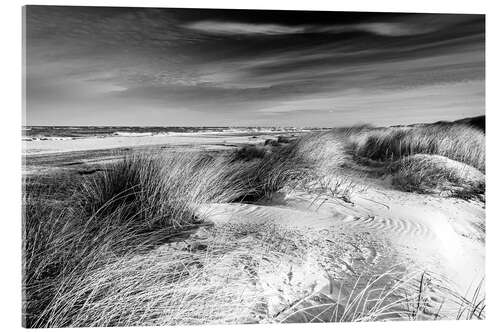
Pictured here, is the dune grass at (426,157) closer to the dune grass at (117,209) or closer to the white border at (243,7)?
the white border at (243,7)

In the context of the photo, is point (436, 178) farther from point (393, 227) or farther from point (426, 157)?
point (393, 227)

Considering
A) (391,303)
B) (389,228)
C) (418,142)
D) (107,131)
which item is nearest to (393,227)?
(389,228)

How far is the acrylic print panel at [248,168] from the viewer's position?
351cm

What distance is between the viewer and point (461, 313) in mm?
3848

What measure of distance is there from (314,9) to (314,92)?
57 cm

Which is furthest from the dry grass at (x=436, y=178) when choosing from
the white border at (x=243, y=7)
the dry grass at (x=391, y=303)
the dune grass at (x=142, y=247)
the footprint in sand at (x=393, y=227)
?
the dry grass at (x=391, y=303)

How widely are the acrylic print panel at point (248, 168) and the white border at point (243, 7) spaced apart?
0.19 feet

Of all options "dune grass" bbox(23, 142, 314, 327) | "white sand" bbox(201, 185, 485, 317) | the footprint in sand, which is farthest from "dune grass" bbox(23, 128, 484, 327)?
the footprint in sand

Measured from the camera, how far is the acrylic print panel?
3514 millimetres

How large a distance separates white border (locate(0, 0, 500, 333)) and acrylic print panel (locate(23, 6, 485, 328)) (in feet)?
0.19

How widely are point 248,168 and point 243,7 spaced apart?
43.7 inches

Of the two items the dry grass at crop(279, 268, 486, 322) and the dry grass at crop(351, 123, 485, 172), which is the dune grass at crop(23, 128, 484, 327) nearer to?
the dry grass at crop(351, 123, 485, 172)

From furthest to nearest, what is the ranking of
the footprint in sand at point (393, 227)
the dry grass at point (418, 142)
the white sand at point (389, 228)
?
the dry grass at point (418, 142) < the footprint in sand at point (393, 227) < the white sand at point (389, 228)
